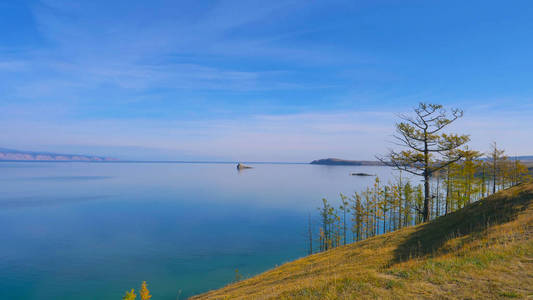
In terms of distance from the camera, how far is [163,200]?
7962 cm

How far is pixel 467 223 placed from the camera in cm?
1652

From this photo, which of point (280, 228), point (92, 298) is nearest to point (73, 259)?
point (92, 298)

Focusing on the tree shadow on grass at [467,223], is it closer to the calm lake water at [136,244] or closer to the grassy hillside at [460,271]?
the grassy hillside at [460,271]

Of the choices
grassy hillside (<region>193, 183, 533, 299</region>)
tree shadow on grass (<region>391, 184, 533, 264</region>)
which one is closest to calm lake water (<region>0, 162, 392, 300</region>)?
grassy hillside (<region>193, 183, 533, 299</region>)

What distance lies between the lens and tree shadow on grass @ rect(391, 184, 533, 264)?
14422 millimetres

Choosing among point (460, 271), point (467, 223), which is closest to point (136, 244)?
point (467, 223)

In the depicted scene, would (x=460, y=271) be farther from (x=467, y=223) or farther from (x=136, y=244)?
(x=136, y=244)

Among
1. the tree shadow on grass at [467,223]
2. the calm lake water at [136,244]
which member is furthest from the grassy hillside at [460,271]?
the calm lake water at [136,244]

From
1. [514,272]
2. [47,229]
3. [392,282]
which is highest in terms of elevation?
[514,272]

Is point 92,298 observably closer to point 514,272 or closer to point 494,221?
point 514,272

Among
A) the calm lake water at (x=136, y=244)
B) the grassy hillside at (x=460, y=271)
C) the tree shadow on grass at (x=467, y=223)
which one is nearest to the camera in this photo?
the grassy hillside at (x=460, y=271)

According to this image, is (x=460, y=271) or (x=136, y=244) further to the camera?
(x=136, y=244)

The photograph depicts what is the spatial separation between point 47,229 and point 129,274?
1223 inches

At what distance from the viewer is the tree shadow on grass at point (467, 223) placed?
14422 mm
